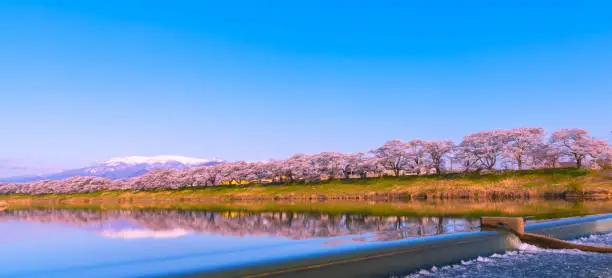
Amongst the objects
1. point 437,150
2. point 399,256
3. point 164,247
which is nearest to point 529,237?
point 399,256

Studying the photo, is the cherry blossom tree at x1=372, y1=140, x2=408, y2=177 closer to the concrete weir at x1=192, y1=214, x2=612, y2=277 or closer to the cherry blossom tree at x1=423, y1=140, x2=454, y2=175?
the cherry blossom tree at x1=423, y1=140, x2=454, y2=175

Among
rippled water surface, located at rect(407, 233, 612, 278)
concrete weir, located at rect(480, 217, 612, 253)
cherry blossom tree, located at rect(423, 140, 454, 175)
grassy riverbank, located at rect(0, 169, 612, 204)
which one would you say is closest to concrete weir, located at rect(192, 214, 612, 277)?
concrete weir, located at rect(480, 217, 612, 253)

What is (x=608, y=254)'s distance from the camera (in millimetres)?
16047

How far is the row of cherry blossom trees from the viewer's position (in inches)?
3199

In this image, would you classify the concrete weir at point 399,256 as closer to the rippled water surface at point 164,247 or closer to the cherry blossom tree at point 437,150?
the rippled water surface at point 164,247

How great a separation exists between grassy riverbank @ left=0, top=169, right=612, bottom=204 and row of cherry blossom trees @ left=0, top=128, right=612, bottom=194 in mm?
7920

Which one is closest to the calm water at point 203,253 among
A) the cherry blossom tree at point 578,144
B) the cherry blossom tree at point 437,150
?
the cherry blossom tree at point 578,144

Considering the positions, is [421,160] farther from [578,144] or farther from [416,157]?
[578,144]

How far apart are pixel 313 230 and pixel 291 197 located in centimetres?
5864

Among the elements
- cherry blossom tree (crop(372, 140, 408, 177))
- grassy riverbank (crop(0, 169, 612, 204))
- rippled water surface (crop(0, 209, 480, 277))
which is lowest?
grassy riverbank (crop(0, 169, 612, 204))

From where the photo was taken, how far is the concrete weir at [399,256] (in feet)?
40.7

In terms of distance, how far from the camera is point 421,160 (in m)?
101

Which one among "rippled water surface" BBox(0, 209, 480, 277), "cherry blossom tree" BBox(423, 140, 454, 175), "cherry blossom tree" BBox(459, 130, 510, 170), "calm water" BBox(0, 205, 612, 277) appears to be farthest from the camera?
"cherry blossom tree" BBox(423, 140, 454, 175)

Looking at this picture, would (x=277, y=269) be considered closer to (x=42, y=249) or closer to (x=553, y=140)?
(x=42, y=249)
